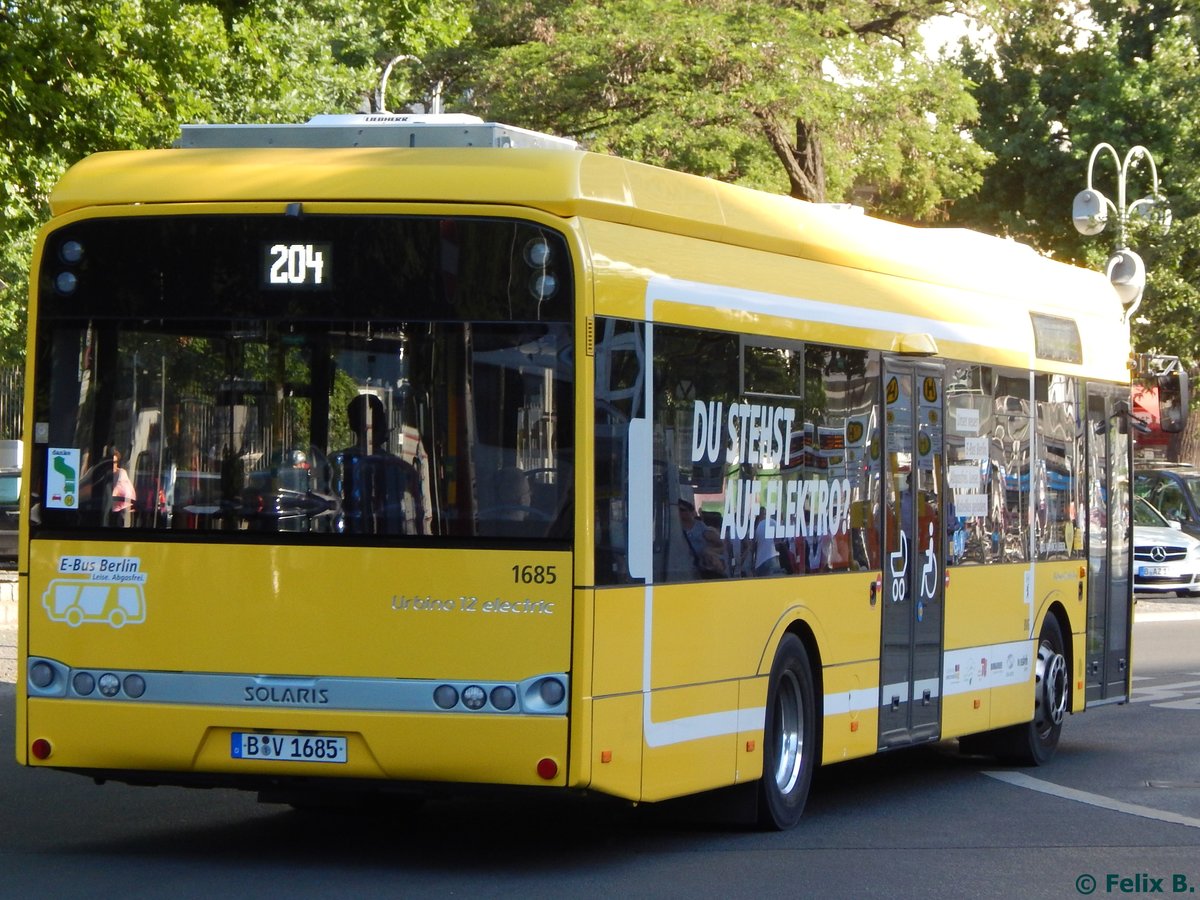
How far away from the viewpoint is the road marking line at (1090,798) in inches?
421

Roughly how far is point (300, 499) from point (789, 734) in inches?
118

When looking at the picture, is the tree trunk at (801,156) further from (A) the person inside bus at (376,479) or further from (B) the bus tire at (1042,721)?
(A) the person inside bus at (376,479)

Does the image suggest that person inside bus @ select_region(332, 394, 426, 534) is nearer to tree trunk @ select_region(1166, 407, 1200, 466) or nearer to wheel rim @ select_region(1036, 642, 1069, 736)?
wheel rim @ select_region(1036, 642, 1069, 736)

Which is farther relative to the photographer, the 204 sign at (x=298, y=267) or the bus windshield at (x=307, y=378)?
the 204 sign at (x=298, y=267)

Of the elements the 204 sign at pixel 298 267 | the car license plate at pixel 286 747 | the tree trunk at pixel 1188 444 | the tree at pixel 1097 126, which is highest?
the tree at pixel 1097 126

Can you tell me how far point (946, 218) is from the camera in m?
44.2

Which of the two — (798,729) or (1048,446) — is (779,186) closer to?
(1048,446)

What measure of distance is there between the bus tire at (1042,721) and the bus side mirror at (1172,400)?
114 inches

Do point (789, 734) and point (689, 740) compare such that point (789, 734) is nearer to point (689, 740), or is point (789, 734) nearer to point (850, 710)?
point (850, 710)

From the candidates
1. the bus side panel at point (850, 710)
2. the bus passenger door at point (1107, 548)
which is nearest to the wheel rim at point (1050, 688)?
the bus passenger door at point (1107, 548)

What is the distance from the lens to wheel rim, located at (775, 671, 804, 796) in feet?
32.4

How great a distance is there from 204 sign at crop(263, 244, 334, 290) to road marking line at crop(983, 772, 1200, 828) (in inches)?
207

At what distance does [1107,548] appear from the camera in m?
14.7

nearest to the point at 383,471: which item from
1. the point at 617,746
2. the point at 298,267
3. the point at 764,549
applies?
the point at 298,267
